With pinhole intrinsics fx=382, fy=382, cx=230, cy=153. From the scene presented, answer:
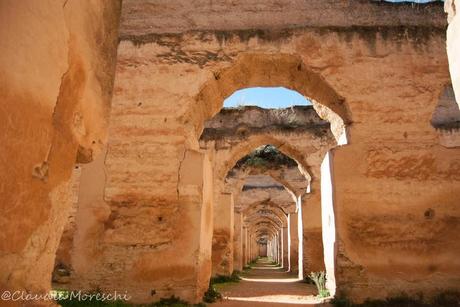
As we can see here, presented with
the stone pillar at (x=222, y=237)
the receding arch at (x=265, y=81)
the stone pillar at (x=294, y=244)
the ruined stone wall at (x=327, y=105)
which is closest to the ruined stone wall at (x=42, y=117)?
the ruined stone wall at (x=327, y=105)

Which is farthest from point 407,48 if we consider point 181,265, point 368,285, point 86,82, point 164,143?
point 86,82

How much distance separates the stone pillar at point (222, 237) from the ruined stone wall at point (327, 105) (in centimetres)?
422

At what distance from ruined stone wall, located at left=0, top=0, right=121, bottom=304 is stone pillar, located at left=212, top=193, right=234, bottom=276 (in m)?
8.23

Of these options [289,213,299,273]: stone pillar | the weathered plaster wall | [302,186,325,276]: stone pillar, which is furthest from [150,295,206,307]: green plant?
[289,213,299,273]: stone pillar

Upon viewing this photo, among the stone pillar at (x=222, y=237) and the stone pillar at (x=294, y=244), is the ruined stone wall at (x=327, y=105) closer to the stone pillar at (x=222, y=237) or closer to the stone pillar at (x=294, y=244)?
the stone pillar at (x=222, y=237)

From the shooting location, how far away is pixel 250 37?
6.14 meters

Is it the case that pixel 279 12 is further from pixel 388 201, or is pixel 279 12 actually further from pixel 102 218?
pixel 102 218

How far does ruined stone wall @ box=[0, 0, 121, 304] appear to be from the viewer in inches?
64.5

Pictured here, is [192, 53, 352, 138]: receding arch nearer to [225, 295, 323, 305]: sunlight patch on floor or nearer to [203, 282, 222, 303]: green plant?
[203, 282, 222, 303]: green plant

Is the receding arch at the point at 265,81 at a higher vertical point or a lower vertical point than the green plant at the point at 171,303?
higher

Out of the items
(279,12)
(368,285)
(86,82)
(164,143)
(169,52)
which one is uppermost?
(279,12)

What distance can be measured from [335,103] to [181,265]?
342 cm

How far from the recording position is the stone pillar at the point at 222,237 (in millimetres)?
10250

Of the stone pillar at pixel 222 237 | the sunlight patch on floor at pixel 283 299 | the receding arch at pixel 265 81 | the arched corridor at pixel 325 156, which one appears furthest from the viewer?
the stone pillar at pixel 222 237
